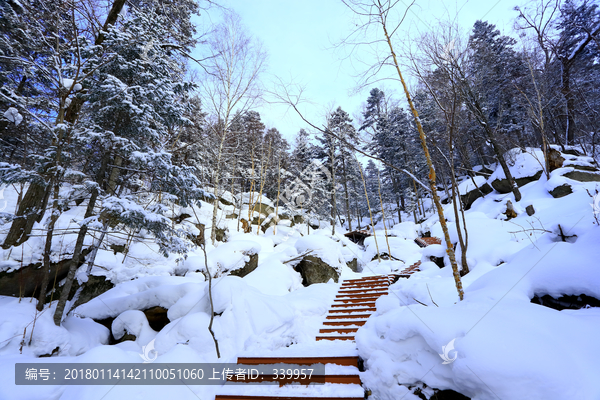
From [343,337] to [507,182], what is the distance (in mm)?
14109

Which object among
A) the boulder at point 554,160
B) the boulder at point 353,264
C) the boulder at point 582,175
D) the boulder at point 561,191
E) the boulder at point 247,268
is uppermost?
the boulder at point 554,160

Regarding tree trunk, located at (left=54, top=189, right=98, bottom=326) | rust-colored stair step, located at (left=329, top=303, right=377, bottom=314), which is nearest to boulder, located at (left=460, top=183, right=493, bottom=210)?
rust-colored stair step, located at (left=329, top=303, right=377, bottom=314)

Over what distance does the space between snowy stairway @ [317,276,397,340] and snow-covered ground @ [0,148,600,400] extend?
14.1 inches

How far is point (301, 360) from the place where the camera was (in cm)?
346

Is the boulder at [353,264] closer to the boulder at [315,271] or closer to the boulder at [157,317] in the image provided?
the boulder at [315,271]

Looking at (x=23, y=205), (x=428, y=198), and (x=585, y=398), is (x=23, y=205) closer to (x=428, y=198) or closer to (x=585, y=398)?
(x=585, y=398)

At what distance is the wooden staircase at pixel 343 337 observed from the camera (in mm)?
2848

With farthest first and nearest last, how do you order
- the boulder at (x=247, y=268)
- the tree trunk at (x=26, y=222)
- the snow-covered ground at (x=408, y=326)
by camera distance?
the boulder at (x=247, y=268) < the tree trunk at (x=26, y=222) < the snow-covered ground at (x=408, y=326)

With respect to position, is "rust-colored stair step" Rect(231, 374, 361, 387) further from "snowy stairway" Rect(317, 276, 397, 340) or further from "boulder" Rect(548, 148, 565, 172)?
"boulder" Rect(548, 148, 565, 172)

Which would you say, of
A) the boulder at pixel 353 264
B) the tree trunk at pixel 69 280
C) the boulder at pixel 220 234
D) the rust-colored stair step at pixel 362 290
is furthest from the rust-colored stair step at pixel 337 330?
the boulder at pixel 220 234

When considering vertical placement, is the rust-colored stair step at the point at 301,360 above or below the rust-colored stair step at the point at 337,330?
above

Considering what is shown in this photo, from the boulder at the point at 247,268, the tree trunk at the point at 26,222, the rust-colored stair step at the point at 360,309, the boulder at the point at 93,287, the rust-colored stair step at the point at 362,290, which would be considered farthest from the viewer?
the boulder at the point at 247,268

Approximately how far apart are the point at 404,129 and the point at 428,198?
27.8ft

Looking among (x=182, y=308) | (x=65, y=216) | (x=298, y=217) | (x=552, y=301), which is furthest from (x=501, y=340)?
(x=298, y=217)
